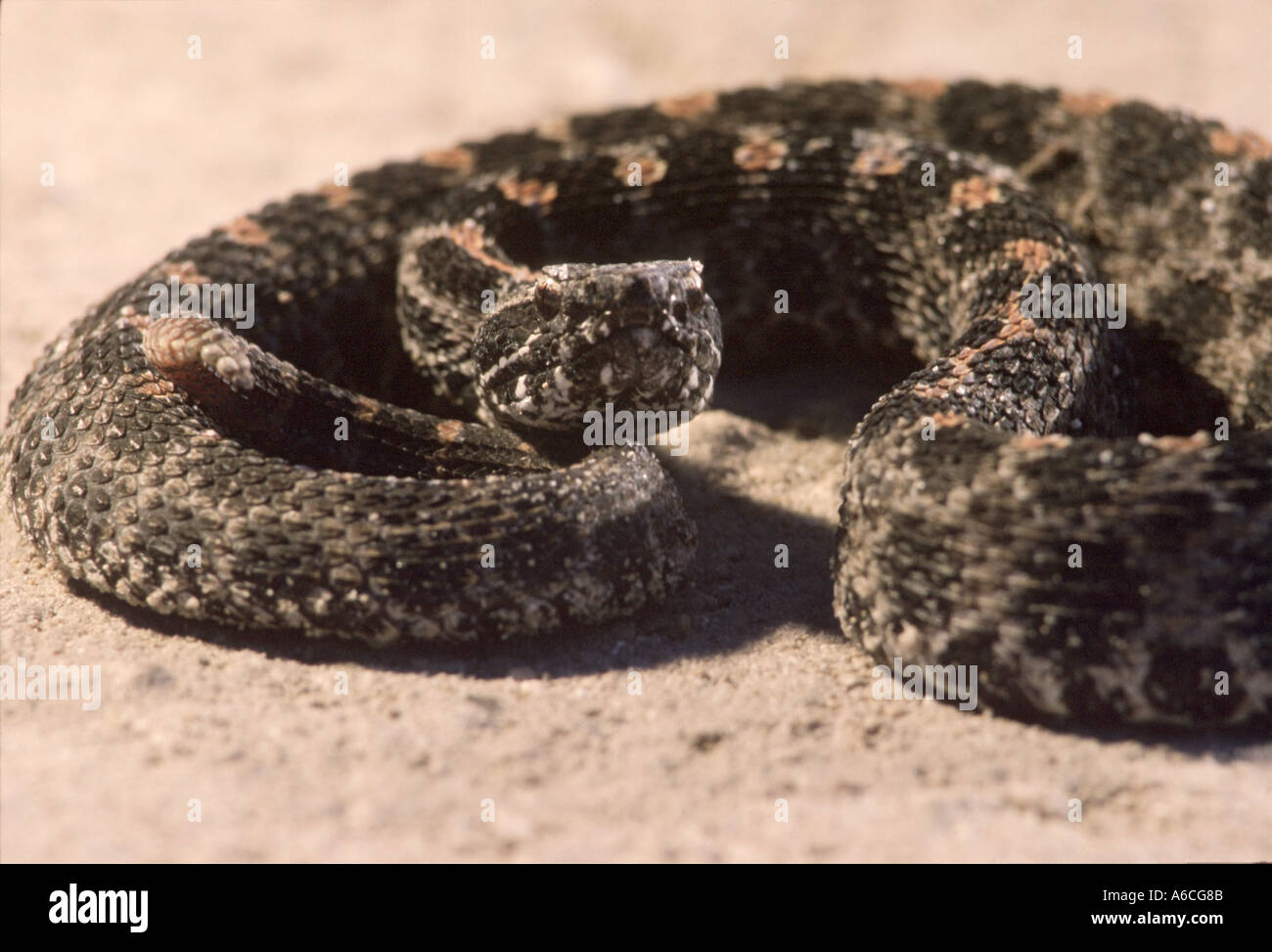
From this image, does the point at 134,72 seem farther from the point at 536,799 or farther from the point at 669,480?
the point at 536,799

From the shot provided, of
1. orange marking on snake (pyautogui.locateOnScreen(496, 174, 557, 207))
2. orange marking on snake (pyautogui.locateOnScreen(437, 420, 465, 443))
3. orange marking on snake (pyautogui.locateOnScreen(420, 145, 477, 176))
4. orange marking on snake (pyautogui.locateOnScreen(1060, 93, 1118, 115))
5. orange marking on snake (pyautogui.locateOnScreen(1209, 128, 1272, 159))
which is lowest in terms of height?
orange marking on snake (pyautogui.locateOnScreen(437, 420, 465, 443))

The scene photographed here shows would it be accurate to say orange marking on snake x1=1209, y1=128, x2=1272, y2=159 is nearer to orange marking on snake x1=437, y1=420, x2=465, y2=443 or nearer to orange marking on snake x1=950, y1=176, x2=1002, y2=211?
orange marking on snake x1=950, y1=176, x2=1002, y2=211

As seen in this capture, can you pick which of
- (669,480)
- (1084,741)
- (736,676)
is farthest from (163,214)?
(1084,741)

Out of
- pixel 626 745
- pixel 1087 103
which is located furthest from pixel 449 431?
pixel 1087 103

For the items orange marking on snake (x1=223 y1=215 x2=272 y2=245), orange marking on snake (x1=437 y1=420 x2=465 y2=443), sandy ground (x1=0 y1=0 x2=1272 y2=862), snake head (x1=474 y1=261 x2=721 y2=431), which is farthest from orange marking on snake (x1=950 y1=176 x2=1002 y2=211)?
orange marking on snake (x1=223 y1=215 x2=272 y2=245)

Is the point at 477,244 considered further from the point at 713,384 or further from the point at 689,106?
the point at 689,106

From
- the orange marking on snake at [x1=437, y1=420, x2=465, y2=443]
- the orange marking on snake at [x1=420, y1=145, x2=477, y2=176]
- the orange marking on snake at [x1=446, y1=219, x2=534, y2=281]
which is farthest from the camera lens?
the orange marking on snake at [x1=420, y1=145, x2=477, y2=176]
